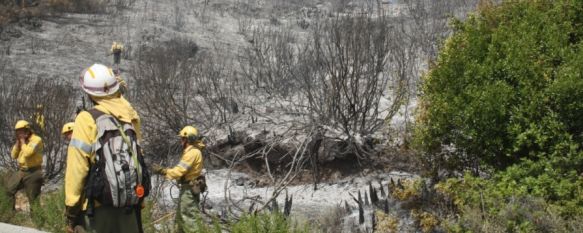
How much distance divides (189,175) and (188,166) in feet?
0.40

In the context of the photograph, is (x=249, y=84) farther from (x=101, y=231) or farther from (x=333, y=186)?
(x=101, y=231)

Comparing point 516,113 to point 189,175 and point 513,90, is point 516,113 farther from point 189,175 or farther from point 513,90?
point 189,175

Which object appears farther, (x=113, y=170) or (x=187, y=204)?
(x=187, y=204)

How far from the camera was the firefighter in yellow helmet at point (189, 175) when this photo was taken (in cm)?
664

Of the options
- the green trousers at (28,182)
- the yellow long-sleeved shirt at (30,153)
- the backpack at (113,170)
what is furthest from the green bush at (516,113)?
the green trousers at (28,182)

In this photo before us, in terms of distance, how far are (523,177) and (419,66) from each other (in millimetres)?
13028

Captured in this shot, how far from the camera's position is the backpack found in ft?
11.8

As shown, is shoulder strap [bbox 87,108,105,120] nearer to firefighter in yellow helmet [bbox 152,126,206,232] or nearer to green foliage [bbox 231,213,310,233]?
green foliage [bbox 231,213,310,233]

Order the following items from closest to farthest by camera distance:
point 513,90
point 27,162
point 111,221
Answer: point 111,221, point 513,90, point 27,162

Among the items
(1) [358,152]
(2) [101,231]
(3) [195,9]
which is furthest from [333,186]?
(3) [195,9]

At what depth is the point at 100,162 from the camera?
11.8ft

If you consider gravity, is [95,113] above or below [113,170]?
above

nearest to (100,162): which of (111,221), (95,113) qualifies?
(95,113)

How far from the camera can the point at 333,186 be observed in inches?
501
